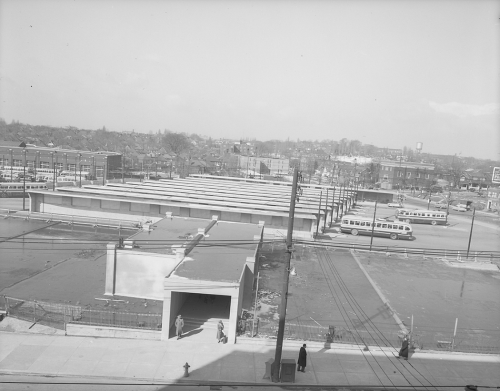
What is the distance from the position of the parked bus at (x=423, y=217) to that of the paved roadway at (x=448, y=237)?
668 millimetres

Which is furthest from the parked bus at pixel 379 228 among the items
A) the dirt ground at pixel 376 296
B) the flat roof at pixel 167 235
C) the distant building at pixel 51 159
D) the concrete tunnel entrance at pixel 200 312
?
the distant building at pixel 51 159

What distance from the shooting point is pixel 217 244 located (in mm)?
20109

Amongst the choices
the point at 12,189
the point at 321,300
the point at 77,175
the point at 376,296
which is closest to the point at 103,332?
the point at 321,300

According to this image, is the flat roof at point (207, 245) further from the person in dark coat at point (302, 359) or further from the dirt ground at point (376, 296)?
the person in dark coat at point (302, 359)

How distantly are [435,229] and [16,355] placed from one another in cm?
4152

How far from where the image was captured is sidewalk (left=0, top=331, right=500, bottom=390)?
11602 mm

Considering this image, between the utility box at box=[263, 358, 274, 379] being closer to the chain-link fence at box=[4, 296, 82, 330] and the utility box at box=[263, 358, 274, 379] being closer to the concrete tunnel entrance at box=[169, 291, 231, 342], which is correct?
the concrete tunnel entrance at box=[169, 291, 231, 342]

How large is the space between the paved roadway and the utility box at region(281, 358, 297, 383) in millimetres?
22562

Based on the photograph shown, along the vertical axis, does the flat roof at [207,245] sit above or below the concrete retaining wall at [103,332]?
above

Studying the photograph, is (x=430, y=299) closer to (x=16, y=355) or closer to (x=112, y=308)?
(x=112, y=308)

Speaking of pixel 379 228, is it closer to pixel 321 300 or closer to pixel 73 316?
pixel 321 300

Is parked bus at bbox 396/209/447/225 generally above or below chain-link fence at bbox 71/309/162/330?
above

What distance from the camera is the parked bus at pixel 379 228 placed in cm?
3703

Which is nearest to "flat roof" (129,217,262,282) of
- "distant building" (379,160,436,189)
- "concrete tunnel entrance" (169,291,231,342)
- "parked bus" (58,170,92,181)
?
"concrete tunnel entrance" (169,291,231,342)
